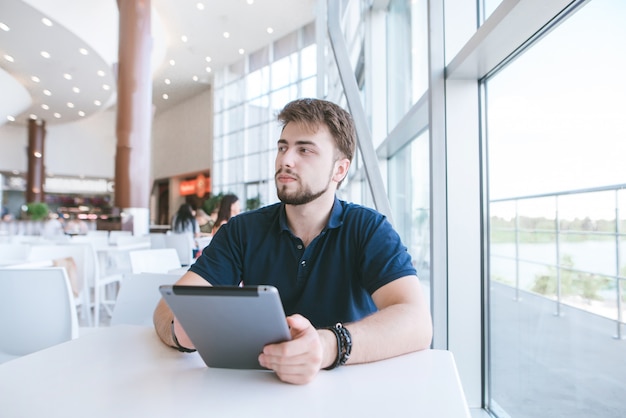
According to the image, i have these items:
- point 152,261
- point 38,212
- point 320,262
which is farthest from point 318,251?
point 38,212

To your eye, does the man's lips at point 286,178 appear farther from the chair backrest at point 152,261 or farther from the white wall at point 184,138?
the white wall at point 184,138

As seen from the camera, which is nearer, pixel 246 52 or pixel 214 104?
pixel 246 52

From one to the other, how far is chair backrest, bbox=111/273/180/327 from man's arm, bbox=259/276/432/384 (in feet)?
3.05

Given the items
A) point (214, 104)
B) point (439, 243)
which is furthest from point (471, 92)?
point (214, 104)

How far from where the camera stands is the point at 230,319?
2.25 feet

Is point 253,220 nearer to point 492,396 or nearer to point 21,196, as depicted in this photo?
point 492,396

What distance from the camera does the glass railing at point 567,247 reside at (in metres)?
1.21

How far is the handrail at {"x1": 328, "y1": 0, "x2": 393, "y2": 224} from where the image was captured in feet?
7.16

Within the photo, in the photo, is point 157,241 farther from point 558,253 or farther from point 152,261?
point 558,253

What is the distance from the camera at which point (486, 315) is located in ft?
6.18

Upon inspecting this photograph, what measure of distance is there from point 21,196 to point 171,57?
1103 cm

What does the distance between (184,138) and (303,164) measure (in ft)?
55.3

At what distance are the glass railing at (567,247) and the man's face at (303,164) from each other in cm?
78

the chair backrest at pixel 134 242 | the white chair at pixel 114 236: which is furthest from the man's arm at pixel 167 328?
the white chair at pixel 114 236
